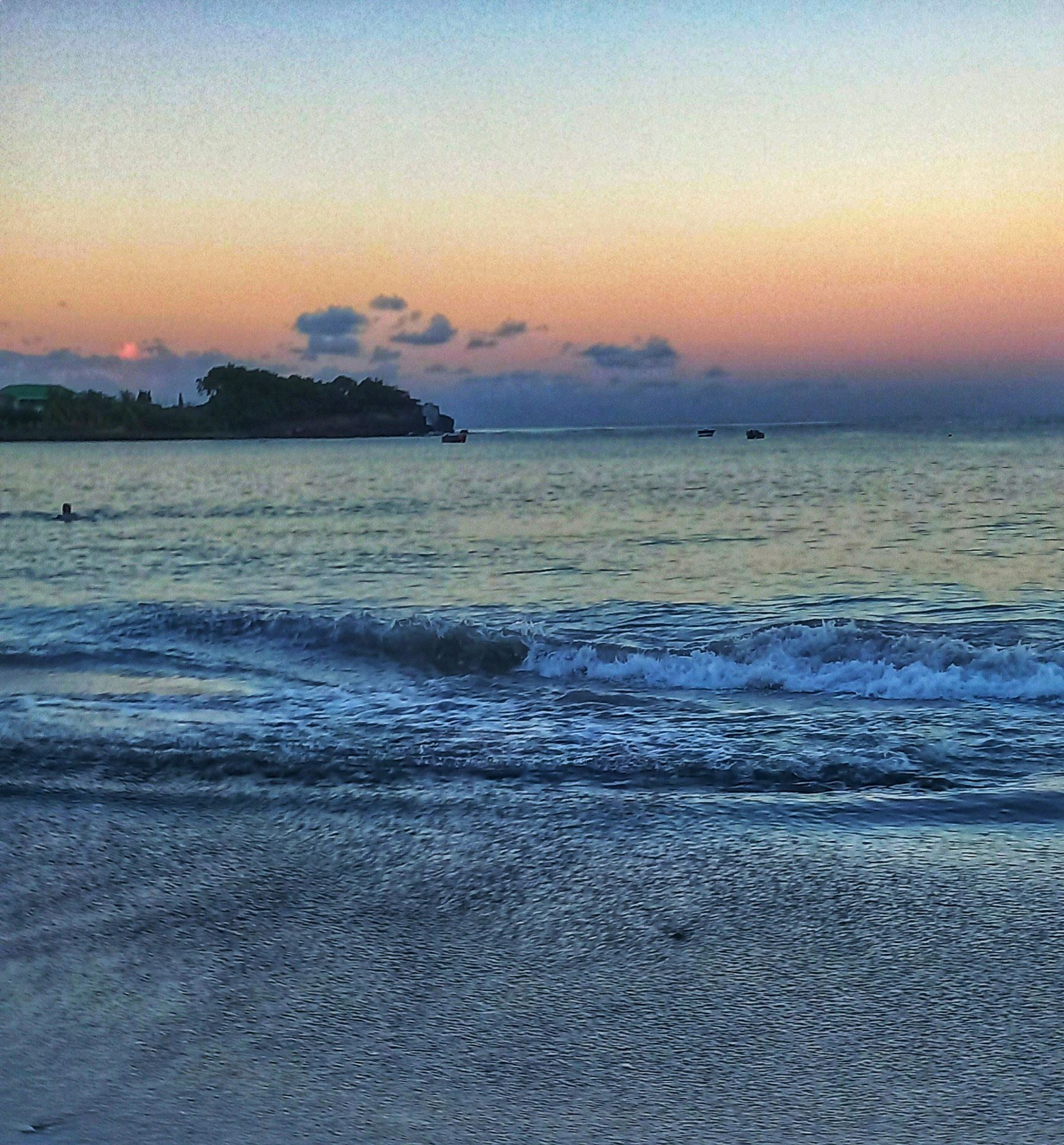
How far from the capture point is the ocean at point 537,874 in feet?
12.4

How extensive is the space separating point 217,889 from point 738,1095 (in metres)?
3.01

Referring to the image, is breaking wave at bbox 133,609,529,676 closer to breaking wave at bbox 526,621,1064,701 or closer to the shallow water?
the shallow water

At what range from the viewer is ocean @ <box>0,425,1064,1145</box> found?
3781 millimetres

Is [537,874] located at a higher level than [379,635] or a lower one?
higher

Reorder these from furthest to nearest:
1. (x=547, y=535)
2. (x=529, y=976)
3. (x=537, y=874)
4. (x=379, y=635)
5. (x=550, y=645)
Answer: (x=547, y=535)
(x=379, y=635)
(x=550, y=645)
(x=537, y=874)
(x=529, y=976)

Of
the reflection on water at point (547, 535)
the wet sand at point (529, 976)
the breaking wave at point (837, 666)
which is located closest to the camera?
the wet sand at point (529, 976)

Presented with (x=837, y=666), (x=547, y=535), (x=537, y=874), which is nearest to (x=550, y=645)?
(x=837, y=666)

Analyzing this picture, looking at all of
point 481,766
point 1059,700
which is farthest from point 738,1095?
point 1059,700

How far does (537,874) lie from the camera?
598 centimetres

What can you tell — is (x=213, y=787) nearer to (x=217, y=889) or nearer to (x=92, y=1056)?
(x=217, y=889)

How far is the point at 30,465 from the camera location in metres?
88.2

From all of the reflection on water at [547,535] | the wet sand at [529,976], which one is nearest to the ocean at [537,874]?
the wet sand at [529,976]

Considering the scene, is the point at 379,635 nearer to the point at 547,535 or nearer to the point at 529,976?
the point at 529,976

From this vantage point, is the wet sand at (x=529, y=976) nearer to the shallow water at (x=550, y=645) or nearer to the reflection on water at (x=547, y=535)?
Result: the shallow water at (x=550, y=645)
